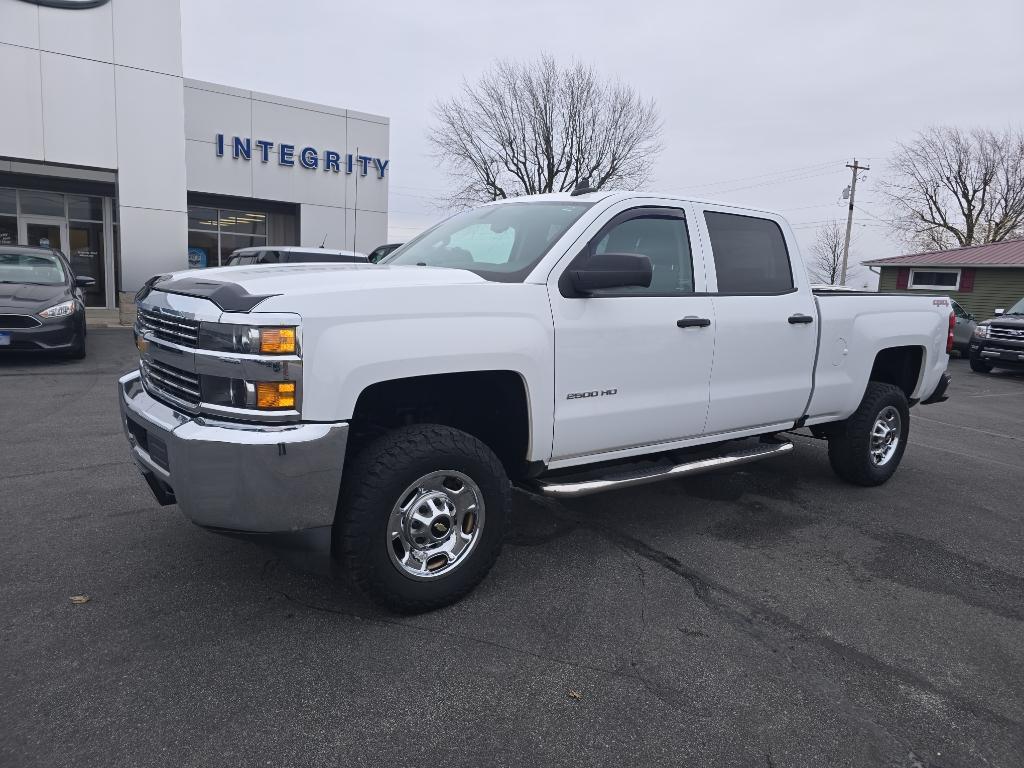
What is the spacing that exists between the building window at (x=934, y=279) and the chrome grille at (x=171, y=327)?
3306 cm

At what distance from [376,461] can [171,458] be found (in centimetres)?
79

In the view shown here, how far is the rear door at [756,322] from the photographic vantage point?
4.28m

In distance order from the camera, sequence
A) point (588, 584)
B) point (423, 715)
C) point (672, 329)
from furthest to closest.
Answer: point (672, 329) → point (588, 584) → point (423, 715)

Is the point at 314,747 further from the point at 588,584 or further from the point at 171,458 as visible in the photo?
the point at 588,584

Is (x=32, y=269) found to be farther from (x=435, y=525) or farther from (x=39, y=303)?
(x=435, y=525)

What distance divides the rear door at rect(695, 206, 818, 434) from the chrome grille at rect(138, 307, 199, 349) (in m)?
2.80

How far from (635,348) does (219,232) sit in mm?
22517

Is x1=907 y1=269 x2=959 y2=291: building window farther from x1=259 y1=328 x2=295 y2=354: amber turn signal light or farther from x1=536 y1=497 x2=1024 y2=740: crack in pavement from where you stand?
x1=259 y1=328 x2=295 y2=354: amber turn signal light

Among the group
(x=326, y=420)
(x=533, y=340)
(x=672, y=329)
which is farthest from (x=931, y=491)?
(x=326, y=420)

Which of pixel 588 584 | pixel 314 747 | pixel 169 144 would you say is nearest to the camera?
pixel 314 747

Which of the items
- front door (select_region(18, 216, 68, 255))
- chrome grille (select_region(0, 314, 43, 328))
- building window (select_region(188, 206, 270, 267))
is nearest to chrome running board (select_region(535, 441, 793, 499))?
chrome grille (select_region(0, 314, 43, 328))

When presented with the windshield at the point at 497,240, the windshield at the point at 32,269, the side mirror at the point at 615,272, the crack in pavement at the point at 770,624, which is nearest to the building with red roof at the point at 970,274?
the crack in pavement at the point at 770,624

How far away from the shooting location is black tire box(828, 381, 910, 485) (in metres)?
5.33

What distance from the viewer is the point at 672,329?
392 centimetres
